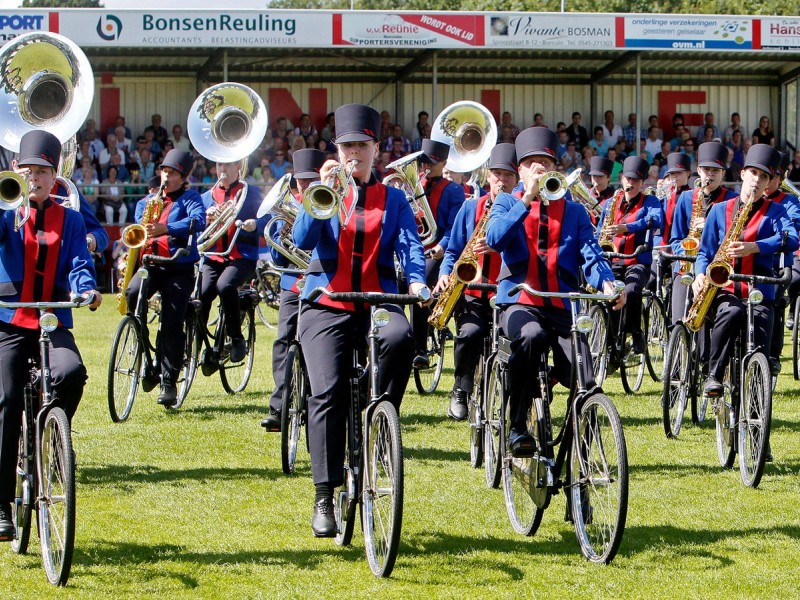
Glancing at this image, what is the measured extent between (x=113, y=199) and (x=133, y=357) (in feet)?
42.0

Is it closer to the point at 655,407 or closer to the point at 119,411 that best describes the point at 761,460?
the point at 655,407

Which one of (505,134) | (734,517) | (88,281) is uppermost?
(505,134)

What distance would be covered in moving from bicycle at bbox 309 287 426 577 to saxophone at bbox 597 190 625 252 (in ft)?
21.9

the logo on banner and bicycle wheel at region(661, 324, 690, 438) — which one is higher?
the logo on banner

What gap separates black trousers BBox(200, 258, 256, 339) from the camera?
11172 mm

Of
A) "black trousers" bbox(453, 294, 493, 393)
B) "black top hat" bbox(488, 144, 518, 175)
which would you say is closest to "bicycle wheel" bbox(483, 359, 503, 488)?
"black trousers" bbox(453, 294, 493, 393)

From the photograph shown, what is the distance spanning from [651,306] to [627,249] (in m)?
0.59

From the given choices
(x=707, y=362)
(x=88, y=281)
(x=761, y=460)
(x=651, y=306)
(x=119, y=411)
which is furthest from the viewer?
(x=651, y=306)

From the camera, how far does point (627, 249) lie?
12836mm

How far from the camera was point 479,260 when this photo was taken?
9.47 metres

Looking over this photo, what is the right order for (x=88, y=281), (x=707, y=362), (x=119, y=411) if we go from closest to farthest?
(x=88, y=281) → (x=707, y=362) → (x=119, y=411)

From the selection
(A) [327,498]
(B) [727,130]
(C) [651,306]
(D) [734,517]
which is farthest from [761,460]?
(B) [727,130]

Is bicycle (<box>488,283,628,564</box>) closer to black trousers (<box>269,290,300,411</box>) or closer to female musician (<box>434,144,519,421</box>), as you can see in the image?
female musician (<box>434,144,519,421</box>)

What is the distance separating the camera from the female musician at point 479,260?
9.20m
